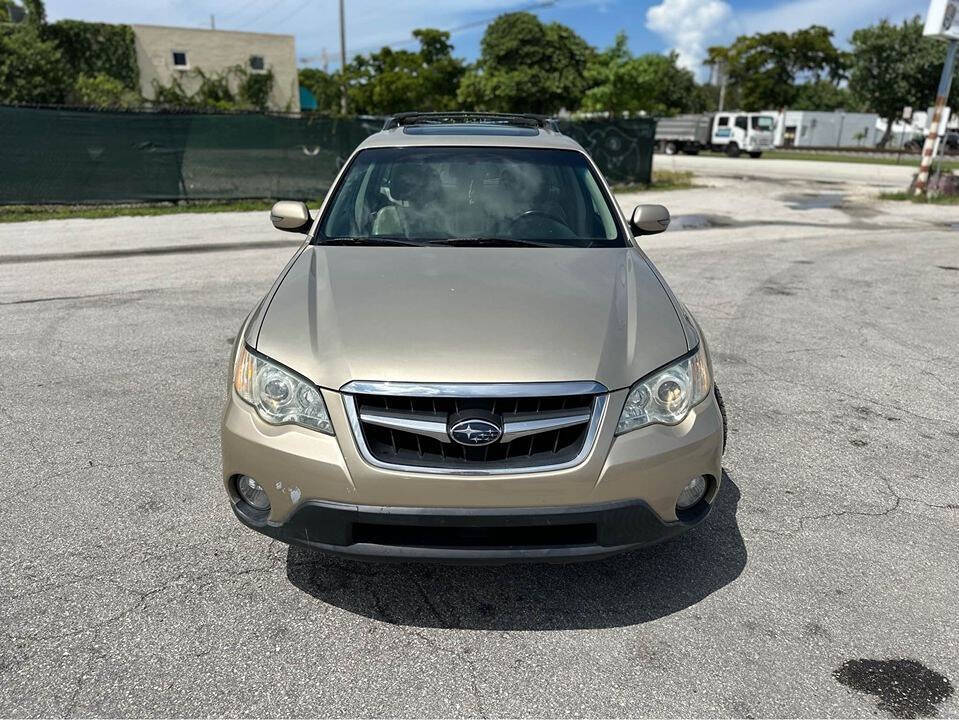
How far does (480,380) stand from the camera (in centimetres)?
238

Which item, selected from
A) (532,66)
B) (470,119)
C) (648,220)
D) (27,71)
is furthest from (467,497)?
(532,66)

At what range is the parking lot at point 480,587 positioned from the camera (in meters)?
2.32

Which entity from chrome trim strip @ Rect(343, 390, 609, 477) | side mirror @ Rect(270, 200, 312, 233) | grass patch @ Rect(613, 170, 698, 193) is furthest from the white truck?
chrome trim strip @ Rect(343, 390, 609, 477)

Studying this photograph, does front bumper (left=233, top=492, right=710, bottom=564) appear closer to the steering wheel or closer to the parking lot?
the parking lot

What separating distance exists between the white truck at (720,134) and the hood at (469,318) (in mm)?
42145

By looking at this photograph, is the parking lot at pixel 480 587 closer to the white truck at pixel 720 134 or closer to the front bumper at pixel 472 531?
the front bumper at pixel 472 531

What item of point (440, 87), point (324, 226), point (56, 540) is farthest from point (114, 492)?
point (440, 87)

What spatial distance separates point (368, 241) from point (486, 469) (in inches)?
65.3

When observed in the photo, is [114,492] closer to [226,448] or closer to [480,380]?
[226,448]

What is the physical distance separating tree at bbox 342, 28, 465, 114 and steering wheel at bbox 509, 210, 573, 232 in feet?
177

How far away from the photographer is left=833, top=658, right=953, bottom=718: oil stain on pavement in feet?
7.41

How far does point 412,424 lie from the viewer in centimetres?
236

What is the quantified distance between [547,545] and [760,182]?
81.0ft

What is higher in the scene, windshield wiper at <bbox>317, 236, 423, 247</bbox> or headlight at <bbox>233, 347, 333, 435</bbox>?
windshield wiper at <bbox>317, 236, 423, 247</bbox>
